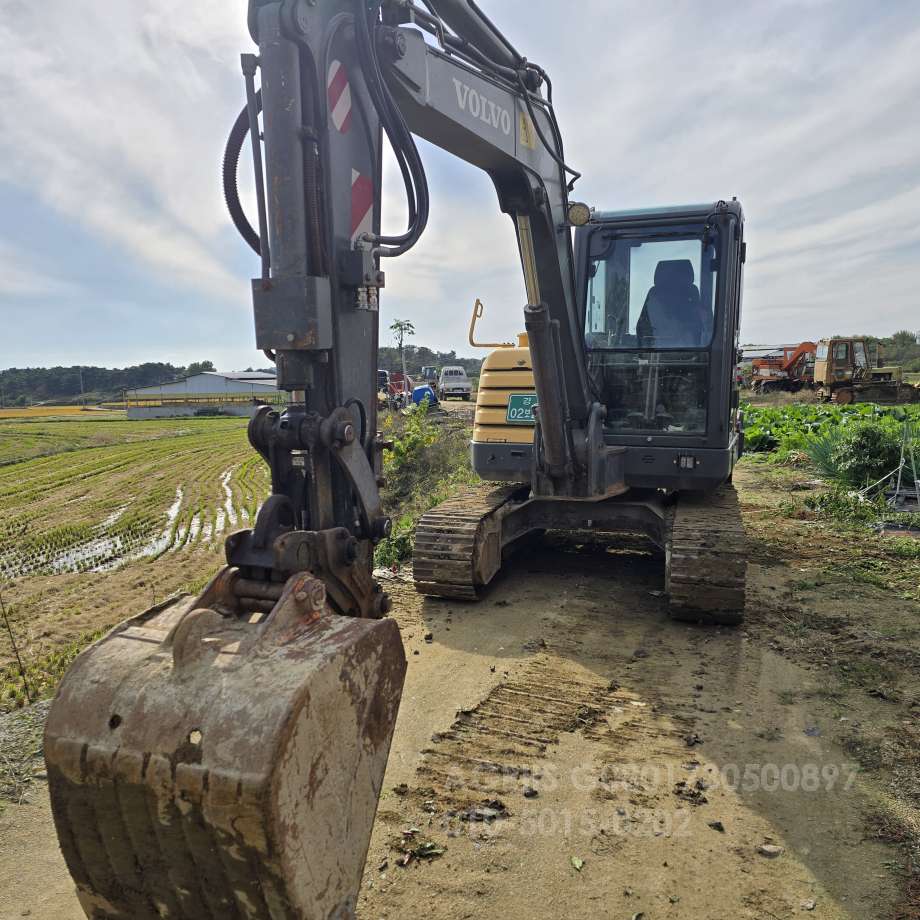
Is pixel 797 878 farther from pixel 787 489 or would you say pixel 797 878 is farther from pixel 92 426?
pixel 92 426

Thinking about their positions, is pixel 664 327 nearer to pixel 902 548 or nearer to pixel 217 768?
pixel 902 548

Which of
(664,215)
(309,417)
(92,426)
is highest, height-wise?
(664,215)

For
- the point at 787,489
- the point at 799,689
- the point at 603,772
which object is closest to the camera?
the point at 603,772

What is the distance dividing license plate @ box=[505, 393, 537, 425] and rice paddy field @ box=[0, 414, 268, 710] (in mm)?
3806

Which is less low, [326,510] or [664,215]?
[664,215]

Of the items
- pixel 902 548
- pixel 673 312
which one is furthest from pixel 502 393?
pixel 902 548

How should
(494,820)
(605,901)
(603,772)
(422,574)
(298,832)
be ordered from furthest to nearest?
1. (422,574)
2. (603,772)
3. (494,820)
4. (605,901)
5. (298,832)

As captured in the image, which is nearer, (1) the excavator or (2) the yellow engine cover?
(1) the excavator

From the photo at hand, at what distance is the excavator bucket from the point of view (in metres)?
1.83

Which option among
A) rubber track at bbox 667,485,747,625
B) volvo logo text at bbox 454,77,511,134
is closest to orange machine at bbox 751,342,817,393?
rubber track at bbox 667,485,747,625

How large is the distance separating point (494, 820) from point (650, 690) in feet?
5.13

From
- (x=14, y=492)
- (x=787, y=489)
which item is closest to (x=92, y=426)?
(x=14, y=492)

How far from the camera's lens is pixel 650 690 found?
4344mm

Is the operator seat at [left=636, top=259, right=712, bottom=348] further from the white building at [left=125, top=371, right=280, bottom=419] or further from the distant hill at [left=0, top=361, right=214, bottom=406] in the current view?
the distant hill at [left=0, top=361, right=214, bottom=406]
